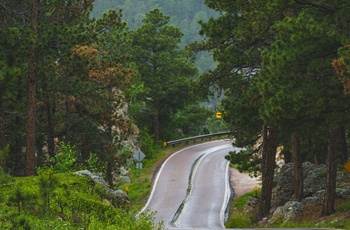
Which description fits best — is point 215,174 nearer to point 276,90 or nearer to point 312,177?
point 312,177

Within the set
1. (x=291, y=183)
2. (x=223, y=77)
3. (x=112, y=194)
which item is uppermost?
(x=223, y=77)

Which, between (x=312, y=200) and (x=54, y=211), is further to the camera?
(x=312, y=200)

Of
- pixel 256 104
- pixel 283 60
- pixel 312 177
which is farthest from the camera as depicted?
pixel 312 177

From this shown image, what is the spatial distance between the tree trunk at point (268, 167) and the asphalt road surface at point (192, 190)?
2.09 metres

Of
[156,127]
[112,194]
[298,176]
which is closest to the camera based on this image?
[112,194]

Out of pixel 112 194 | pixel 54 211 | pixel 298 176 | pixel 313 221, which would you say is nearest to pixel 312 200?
pixel 298 176

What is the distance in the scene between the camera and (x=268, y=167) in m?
24.9

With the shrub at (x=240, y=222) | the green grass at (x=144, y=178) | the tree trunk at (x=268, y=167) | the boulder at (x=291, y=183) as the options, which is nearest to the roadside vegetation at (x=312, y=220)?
the shrub at (x=240, y=222)

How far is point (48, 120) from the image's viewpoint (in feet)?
94.5

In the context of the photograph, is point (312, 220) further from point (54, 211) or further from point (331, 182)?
point (54, 211)

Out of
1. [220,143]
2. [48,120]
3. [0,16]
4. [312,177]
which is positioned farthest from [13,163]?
[220,143]

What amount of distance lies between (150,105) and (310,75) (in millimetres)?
36158

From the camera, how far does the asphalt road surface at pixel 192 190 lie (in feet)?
97.3

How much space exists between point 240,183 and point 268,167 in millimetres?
16360
